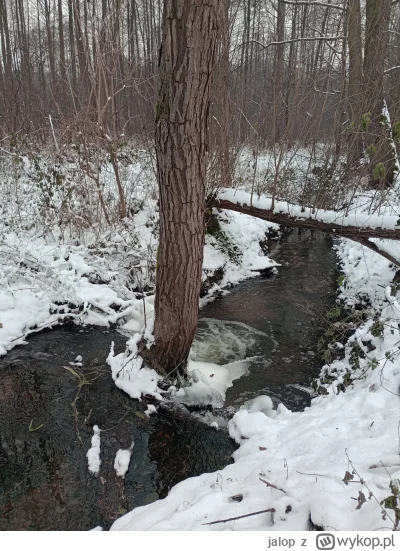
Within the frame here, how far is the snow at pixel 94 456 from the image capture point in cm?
325

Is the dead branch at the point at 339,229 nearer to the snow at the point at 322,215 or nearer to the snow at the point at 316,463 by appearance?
the snow at the point at 322,215

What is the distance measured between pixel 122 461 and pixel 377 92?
6.19 meters

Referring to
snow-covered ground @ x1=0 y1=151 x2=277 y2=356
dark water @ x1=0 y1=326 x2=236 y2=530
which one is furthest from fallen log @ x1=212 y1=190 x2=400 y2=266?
dark water @ x1=0 y1=326 x2=236 y2=530

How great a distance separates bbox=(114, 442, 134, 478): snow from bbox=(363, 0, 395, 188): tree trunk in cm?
423

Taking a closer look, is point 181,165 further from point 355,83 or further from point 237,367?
point 355,83

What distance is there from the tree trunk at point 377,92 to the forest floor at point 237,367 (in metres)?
0.80

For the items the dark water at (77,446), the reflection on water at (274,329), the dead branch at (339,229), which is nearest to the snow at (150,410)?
the dark water at (77,446)

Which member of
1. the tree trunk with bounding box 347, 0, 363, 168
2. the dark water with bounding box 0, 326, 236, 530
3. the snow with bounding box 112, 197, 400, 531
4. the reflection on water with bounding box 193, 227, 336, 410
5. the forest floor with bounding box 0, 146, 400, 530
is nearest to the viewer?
the snow with bounding box 112, 197, 400, 531

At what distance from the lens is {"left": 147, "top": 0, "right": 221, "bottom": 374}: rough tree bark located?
3.03m

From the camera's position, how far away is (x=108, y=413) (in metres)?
3.92

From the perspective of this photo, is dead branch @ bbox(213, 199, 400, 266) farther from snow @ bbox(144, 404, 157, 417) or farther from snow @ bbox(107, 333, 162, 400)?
snow @ bbox(144, 404, 157, 417)

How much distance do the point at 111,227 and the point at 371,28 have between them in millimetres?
6200
